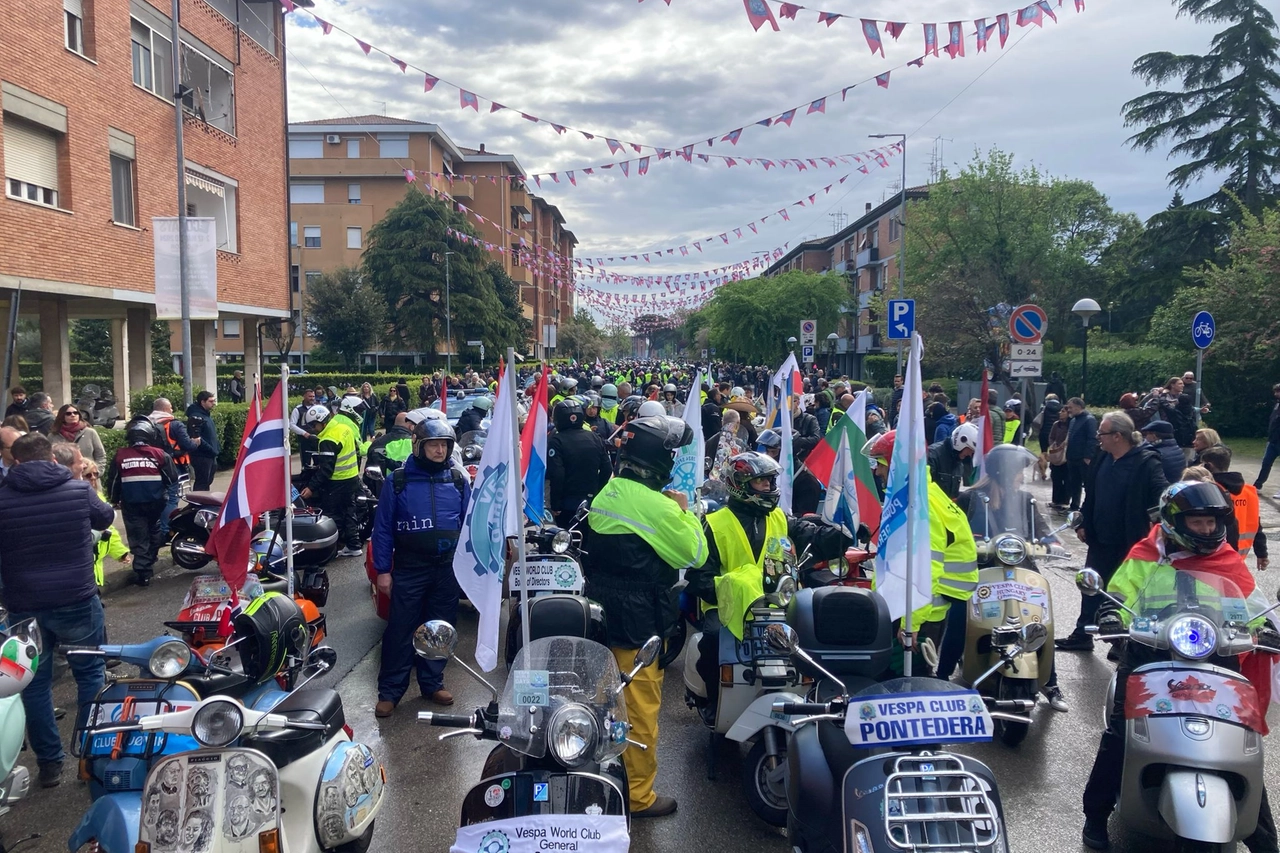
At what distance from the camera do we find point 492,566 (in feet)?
12.7

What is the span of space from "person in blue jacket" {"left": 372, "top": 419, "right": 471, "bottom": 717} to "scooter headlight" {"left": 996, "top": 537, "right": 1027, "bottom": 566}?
352cm

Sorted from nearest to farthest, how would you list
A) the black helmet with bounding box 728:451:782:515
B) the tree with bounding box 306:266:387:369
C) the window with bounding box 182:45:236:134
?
the black helmet with bounding box 728:451:782:515 → the window with bounding box 182:45:236:134 → the tree with bounding box 306:266:387:369

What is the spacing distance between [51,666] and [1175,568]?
19.6 ft

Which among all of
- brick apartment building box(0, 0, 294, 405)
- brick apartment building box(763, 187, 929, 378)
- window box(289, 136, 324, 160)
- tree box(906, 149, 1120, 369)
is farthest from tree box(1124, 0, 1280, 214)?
window box(289, 136, 324, 160)

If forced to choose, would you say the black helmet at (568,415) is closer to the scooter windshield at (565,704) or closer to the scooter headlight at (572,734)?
the scooter windshield at (565,704)

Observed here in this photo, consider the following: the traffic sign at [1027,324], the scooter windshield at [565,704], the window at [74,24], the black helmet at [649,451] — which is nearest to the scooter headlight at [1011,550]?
the black helmet at [649,451]

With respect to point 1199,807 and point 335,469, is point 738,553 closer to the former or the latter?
point 1199,807

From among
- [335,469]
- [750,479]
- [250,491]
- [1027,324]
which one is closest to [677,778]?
[750,479]

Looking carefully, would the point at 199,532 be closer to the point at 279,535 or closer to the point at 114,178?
the point at 279,535

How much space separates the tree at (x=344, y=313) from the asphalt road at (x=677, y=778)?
4316cm

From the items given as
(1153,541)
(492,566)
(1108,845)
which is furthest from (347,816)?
(1153,541)

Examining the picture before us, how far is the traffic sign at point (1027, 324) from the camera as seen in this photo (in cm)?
1270

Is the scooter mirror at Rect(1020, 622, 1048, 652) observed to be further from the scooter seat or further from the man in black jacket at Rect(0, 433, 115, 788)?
the man in black jacket at Rect(0, 433, 115, 788)

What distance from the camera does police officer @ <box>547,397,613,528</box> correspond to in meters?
9.19
